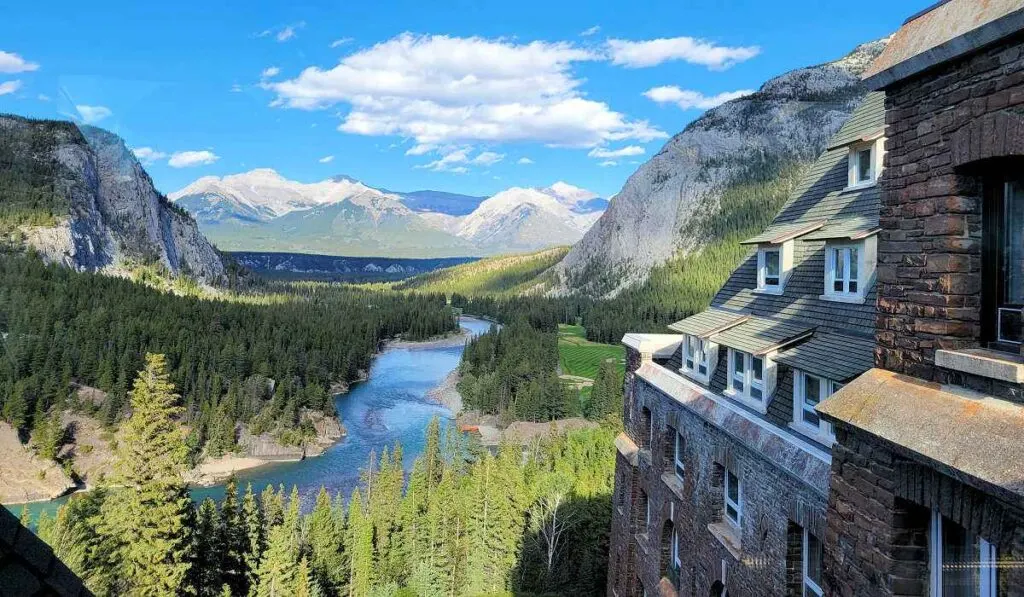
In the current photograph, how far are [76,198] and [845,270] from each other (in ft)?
620

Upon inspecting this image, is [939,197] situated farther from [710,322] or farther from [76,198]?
[76,198]

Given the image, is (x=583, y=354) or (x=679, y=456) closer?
(x=679, y=456)

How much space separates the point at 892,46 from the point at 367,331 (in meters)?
149

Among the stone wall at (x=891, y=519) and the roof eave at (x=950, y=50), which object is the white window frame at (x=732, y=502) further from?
the roof eave at (x=950, y=50)

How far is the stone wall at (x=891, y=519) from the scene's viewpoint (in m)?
4.85

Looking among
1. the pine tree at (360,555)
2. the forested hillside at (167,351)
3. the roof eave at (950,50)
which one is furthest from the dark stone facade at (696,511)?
the forested hillside at (167,351)

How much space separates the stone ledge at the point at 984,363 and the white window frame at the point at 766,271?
790 centimetres

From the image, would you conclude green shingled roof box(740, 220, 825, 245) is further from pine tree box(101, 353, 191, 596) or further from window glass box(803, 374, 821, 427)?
pine tree box(101, 353, 191, 596)

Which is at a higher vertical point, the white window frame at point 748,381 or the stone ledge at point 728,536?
the white window frame at point 748,381

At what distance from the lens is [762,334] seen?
12.5 m

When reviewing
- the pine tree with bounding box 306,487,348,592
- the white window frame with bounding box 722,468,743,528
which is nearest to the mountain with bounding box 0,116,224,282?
the pine tree with bounding box 306,487,348,592

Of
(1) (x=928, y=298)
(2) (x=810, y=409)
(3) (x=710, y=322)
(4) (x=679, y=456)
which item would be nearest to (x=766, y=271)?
(3) (x=710, y=322)

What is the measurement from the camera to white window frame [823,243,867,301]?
10.4m

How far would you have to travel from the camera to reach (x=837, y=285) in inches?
448
